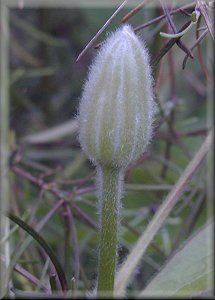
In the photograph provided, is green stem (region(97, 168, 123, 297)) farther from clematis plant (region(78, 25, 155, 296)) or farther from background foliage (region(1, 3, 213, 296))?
A: background foliage (region(1, 3, 213, 296))

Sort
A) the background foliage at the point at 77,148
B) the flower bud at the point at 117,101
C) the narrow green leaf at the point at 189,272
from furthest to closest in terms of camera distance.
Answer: the background foliage at the point at 77,148, the narrow green leaf at the point at 189,272, the flower bud at the point at 117,101

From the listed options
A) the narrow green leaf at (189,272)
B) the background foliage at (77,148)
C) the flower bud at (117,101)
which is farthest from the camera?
the background foliage at (77,148)

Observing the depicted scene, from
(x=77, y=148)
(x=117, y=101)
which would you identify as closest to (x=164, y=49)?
(x=117, y=101)

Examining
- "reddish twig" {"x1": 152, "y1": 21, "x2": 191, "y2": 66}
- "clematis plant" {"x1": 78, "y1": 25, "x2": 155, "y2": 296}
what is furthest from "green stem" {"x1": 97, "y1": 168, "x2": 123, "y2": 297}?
"reddish twig" {"x1": 152, "y1": 21, "x2": 191, "y2": 66}

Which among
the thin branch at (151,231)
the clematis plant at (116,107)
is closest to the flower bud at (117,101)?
the clematis plant at (116,107)

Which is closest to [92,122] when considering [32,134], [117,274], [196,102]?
[117,274]

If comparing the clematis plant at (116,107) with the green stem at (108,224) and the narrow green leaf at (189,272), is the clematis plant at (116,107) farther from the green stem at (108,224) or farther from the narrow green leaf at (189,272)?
the narrow green leaf at (189,272)

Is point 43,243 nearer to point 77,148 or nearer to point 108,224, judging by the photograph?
point 108,224

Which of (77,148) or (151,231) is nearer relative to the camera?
(151,231)
